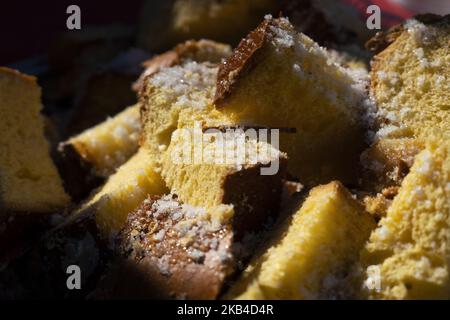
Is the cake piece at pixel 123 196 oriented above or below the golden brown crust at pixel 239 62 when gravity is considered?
below

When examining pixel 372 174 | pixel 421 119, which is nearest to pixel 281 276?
pixel 372 174

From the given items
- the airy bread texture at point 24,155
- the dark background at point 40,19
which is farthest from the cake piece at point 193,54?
the dark background at point 40,19

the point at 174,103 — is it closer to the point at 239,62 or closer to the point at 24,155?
the point at 239,62

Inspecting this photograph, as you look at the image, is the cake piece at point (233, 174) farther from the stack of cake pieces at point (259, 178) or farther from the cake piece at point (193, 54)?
the cake piece at point (193, 54)

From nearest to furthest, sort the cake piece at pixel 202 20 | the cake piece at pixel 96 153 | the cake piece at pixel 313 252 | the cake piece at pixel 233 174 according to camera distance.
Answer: the cake piece at pixel 313 252, the cake piece at pixel 233 174, the cake piece at pixel 96 153, the cake piece at pixel 202 20

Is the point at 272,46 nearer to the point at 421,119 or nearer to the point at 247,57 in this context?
the point at 247,57

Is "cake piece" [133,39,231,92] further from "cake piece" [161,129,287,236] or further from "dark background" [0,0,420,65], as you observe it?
"dark background" [0,0,420,65]
